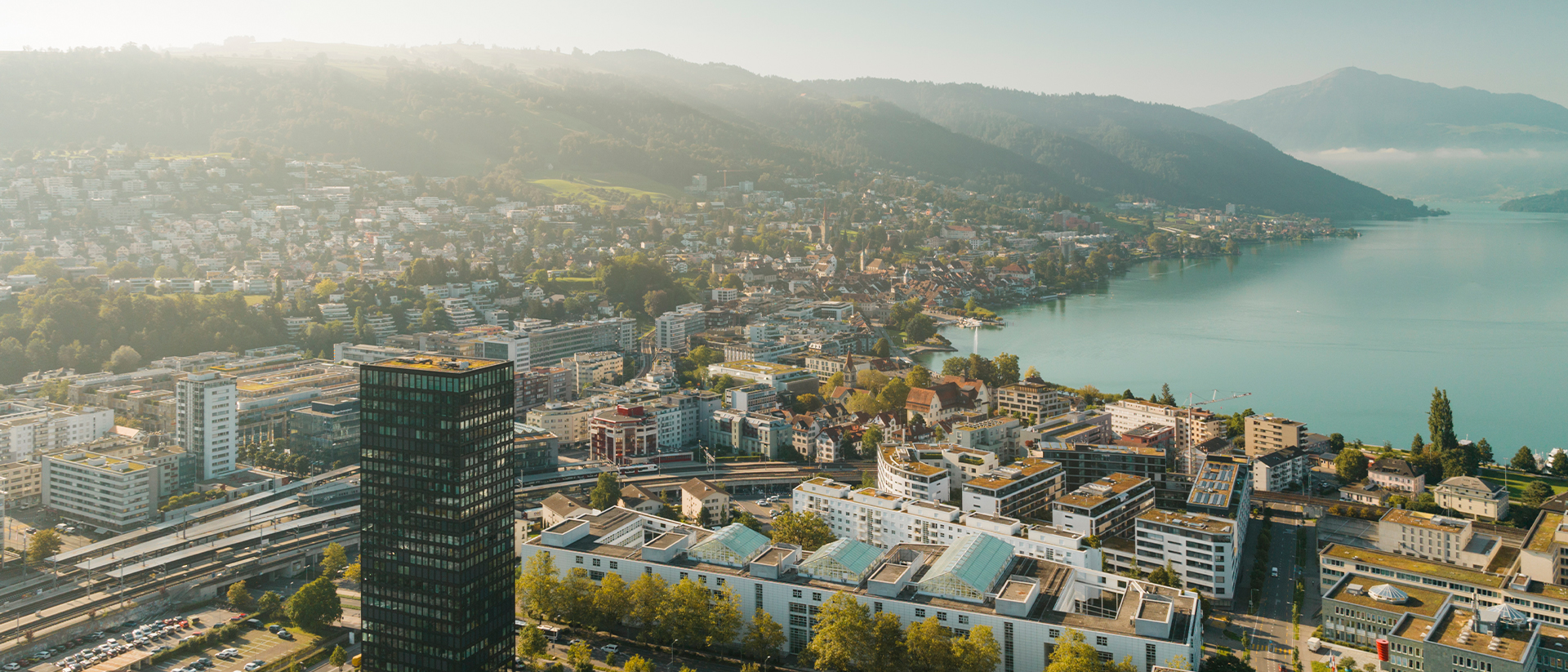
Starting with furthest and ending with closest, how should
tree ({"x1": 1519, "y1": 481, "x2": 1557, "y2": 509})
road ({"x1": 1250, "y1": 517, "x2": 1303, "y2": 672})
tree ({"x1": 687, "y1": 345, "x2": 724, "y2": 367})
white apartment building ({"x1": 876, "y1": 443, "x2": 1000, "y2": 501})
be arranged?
1. tree ({"x1": 687, "y1": 345, "x2": 724, "y2": 367})
2. tree ({"x1": 1519, "y1": 481, "x2": 1557, "y2": 509})
3. white apartment building ({"x1": 876, "y1": 443, "x2": 1000, "y2": 501})
4. road ({"x1": 1250, "y1": 517, "x2": 1303, "y2": 672})

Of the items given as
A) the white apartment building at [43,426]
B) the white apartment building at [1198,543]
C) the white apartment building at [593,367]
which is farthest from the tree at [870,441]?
the white apartment building at [43,426]

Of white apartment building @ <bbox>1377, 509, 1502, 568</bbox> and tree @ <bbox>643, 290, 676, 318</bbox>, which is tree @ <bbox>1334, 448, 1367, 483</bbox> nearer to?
white apartment building @ <bbox>1377, 509, 1502, 568</bbox>

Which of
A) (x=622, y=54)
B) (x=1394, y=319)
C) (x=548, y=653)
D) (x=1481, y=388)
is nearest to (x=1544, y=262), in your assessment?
(x=1394, y=319)

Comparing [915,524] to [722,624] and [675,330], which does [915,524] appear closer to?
[722,624]

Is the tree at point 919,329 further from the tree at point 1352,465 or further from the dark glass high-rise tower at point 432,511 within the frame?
the dark glass high-rise tower at point 432,511

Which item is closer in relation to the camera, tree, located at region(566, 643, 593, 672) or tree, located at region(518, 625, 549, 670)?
tree, located at region(566, 643, 593, 672)

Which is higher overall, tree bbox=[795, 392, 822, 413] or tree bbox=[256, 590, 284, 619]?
tree bbox=[795, 392, 822, 413]

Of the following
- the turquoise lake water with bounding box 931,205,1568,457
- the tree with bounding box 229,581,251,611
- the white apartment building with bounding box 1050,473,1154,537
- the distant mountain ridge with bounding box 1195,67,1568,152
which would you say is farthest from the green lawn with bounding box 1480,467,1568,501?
the distant mountain ridge with bounding box 1195,67,1568,152
